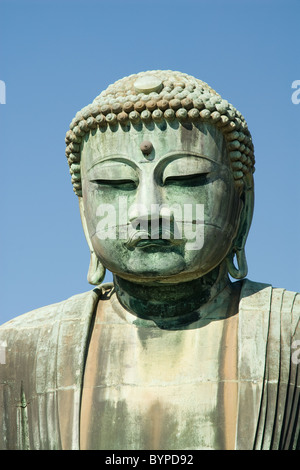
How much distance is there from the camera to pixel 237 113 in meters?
17.1

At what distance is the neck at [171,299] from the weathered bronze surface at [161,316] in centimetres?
2

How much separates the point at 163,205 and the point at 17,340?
2.29 metres

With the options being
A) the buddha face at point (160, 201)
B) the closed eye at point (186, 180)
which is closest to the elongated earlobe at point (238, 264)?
the buddha face at point (160, 201)

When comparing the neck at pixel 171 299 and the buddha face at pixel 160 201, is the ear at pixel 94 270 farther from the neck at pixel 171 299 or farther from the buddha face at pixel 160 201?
the buddha face at pixel 160 201

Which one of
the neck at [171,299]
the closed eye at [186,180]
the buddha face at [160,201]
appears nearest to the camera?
the buddha face at [160,201]

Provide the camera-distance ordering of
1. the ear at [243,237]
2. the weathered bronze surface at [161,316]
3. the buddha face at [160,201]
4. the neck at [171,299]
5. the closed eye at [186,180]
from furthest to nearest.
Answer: the ear at [243,237] → the neck at [171,299] → the closed eye at [186,180] → the buddha face at [160,201] → the weathered bronze surface at [161,316]

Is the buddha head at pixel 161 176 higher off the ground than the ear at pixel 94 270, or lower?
higher

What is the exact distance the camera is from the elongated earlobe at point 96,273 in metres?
17.4

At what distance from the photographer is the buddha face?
53.8 feet

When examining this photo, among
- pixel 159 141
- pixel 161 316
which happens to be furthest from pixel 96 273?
pixel 159 141
